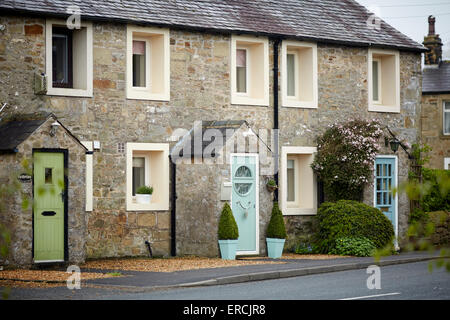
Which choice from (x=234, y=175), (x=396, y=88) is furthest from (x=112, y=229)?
(x=396, y=88)

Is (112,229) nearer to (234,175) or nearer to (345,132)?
(234,175)

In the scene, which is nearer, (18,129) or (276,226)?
(18,129)

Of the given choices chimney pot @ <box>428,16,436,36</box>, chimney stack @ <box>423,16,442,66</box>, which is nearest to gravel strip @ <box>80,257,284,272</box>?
chimney stack @ <box>423,16,442,66</box>

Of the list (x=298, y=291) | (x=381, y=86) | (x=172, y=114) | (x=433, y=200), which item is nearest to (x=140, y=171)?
(x=172, y=114)

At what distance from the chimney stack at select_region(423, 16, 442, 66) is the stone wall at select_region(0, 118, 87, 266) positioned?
79.9ft

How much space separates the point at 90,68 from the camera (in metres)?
16.8

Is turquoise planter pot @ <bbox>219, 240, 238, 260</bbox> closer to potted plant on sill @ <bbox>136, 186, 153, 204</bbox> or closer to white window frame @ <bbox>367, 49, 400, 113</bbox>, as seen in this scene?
potted plant on sill @ <bbox>136, 186, 153, 204</bbox>

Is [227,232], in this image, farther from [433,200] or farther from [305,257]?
[433,200]

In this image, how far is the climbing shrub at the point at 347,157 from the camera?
780 inches

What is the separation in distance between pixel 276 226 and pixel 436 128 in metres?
17.8

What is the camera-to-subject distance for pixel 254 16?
2019 cm

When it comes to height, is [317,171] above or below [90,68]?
below

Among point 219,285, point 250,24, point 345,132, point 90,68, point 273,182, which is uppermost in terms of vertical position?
point 250,24

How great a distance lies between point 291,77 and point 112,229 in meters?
6.98
